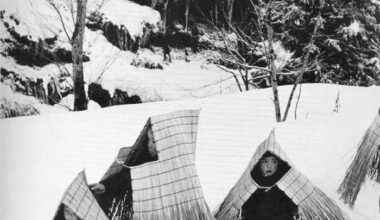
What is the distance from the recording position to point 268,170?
1.79 meters

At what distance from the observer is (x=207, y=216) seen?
1.61m

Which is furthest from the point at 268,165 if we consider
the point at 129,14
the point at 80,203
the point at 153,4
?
the point at 129,14

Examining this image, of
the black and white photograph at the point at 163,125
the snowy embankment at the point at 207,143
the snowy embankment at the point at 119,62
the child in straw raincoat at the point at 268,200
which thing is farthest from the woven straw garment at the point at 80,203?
the snowy embankment at the point at 119,62

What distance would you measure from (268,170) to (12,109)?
1083 millimetres

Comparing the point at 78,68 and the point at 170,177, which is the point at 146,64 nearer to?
the point at 78,68

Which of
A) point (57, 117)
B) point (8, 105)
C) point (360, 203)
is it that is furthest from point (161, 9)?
point (360, 203)

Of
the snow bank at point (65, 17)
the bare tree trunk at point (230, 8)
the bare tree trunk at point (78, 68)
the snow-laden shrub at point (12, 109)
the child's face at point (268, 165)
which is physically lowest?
the child's face at point (268, 165)

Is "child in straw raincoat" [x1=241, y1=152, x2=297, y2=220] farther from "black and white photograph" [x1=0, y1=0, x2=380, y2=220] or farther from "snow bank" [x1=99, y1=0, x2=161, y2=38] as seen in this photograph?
"snow bank" [x1=99, y1=0, x2=161, y2=38]

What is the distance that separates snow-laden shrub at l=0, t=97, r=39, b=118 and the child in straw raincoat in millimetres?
992

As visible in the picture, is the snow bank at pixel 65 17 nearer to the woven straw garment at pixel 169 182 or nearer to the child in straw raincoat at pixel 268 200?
the woven straw garment at pixel 169 182

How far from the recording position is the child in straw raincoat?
1810 millimetres

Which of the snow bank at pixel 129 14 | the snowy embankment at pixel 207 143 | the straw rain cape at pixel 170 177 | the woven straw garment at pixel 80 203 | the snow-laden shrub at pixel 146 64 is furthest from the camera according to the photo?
the snow bank at pixel 129 14

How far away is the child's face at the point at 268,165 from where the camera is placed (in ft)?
5.80

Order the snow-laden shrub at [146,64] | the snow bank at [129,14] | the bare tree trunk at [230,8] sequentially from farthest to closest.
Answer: the bare tree trunk at [230,8] → the snow bank at [129,14] → the snow-laden shrub at [146,64]
